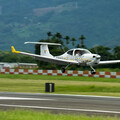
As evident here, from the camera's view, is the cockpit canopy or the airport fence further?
the cockpit canopy

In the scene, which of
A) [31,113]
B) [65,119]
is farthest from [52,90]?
[65,119]

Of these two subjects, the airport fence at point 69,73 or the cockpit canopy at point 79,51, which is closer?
the airport fence at point 69,73

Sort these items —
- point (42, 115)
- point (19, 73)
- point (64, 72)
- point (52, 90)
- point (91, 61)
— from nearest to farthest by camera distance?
1. point (42, 115)
2. point (52, 90)
3. point (91, 61)
4. point (64, 72)
5. point (19, 73)

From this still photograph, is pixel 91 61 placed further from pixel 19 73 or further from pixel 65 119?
pixel 65 119

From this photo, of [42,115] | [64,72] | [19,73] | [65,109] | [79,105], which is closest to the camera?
[42,115]

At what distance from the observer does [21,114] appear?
410 inches

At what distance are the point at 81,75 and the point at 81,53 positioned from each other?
6.62ft

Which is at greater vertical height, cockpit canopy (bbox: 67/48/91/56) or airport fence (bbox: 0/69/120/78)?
cockpit canopy (bbox: 67/48/91/56)

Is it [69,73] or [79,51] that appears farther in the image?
[69,73]

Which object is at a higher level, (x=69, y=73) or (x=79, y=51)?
(x=79, y=51)

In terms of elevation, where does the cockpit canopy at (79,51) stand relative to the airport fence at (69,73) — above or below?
above

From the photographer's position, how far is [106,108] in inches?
478

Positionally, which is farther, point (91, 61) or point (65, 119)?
point (91, 61)

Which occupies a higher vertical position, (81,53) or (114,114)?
(81,53)
